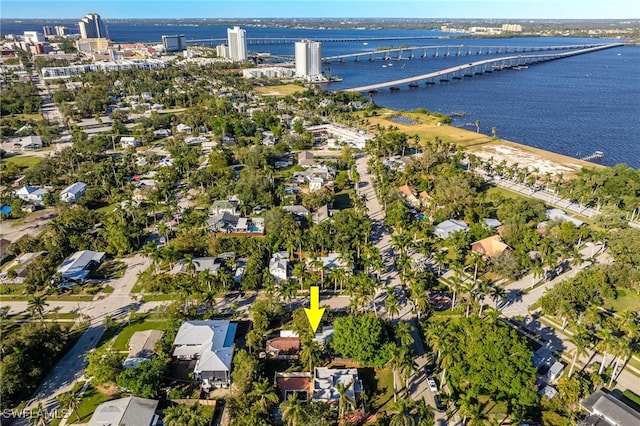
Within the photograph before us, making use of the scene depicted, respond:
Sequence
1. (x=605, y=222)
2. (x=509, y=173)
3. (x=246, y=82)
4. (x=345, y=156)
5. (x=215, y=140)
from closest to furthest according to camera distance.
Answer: (x=605, y=222) → (x=509, y=173) → (x=345, y=156) → (x=215, y=140) → (x=246, y=82)

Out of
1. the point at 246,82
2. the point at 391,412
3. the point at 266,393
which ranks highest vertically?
the point at 246,82

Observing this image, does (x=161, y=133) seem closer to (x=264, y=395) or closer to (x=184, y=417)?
(x=264, y=395)

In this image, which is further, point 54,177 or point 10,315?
point 54,177

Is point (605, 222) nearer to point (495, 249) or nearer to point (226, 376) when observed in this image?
point (495, 249)

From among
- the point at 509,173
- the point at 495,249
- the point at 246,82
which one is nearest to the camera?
the point at 495,249

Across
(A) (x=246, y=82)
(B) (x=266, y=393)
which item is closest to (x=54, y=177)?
(B) (x=266, y=393)

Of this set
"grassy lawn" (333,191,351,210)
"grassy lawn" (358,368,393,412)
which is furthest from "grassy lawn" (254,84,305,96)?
"grassy lawn" (358,368,393,412)

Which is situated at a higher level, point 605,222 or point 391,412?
point 605,222
